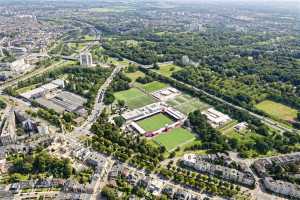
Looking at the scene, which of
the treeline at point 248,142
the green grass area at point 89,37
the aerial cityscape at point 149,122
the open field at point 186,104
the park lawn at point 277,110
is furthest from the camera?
the green grass area at point 89,37

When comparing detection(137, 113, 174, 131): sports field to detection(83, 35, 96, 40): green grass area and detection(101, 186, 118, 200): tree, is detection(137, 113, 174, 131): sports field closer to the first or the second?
detection(101, 186, 118, 200): tree

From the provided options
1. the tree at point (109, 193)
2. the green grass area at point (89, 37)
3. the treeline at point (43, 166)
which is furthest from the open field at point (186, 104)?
the green grass area at point (89, 37)

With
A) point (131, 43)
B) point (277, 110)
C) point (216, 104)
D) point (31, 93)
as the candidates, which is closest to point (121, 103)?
point (216, 104)

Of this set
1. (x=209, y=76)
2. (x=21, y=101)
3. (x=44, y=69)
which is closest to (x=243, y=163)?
(x=209, y=76)

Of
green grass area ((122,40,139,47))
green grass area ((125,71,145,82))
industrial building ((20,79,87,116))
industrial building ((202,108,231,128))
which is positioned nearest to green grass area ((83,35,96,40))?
green grass area ((122,40,139,47))

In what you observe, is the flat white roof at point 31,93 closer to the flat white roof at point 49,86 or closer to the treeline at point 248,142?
the flat white roof at point 49,86
